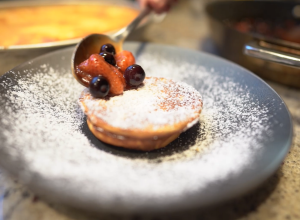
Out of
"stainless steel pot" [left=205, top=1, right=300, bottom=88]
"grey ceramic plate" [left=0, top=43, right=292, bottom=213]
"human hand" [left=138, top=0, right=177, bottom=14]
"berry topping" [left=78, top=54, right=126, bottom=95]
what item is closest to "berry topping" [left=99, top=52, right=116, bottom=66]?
"berry topping" [left=78, top=54, right=126, bottom=95]

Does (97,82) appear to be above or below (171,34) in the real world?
above

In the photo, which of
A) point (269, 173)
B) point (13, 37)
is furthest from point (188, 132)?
point (13, 37)

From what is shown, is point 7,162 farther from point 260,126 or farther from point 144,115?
point 260,126

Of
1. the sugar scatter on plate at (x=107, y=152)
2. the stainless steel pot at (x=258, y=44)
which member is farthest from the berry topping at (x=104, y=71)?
the stainless steel pot at (x=258, y=44)

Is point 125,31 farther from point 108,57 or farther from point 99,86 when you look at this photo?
point 99,86

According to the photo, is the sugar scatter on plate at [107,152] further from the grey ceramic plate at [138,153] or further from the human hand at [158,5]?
the human hand at [158,5]

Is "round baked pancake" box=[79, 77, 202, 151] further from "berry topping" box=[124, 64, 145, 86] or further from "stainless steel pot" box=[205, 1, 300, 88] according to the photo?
"stainless steel pot" box=[205, 1, 300, 88]

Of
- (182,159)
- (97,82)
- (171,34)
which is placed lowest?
(171,34)
